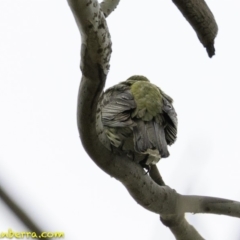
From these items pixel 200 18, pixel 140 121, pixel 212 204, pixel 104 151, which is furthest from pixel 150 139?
pixel 200 18

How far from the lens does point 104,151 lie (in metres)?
3.16

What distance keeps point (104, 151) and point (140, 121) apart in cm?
109

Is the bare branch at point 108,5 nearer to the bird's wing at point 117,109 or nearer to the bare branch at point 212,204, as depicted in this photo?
the bird's wing at point 117,109

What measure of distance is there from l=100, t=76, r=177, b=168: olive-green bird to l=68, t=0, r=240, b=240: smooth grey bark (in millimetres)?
307

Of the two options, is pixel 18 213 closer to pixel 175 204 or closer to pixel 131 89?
pixel 175 204

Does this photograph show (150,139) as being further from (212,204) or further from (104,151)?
(104,151)

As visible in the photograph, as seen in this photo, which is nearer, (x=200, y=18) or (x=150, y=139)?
(x=200, y=18)

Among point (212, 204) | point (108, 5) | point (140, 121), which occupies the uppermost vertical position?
point (108, 5)

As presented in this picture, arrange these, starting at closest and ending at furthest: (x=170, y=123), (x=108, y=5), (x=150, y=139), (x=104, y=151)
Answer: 1. (x=104, y=151)
2. (x=108, y=5)
3. (x=150, y=139)
4. (x=170, y=123)

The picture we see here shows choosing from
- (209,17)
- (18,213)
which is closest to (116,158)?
(209,17)

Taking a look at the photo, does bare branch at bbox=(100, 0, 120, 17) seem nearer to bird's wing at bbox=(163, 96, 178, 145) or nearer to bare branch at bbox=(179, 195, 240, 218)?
bird's wing at bbox=(163, 96, 178, 145)

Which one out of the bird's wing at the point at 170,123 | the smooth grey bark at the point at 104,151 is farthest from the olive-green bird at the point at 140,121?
the smooth grey bark at the point at 104,151

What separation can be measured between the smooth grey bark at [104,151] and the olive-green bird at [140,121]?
1.01 ft

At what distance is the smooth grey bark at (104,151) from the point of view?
2.01 meters
